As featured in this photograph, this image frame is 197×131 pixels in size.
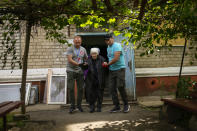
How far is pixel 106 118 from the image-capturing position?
4.70m

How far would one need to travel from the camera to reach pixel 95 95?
224 inches

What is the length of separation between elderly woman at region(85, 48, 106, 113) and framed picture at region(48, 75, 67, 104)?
2.01m

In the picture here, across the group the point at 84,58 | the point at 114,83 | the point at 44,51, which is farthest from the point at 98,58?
the point at 44,51

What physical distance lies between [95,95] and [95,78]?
46 cm

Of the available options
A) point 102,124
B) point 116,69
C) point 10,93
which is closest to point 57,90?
point 10,93

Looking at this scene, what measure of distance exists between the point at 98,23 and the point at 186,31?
155cm

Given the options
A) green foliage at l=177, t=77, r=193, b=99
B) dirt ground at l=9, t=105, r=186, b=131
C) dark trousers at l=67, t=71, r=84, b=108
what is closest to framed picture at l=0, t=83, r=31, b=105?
dark trousers at l=67, t=71, r=84, b=108

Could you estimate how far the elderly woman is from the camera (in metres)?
5.54

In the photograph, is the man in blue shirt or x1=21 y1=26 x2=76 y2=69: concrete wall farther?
x1=21 y1=26 x2=76 y2=69: concrete wall

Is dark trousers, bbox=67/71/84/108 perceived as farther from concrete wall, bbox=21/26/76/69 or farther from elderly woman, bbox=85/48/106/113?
concrete wall, bbox=21/26/76/69

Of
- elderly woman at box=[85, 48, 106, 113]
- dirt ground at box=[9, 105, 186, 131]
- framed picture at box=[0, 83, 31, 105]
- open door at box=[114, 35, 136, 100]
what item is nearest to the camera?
dirt ground at box=[9, 105, 186, 131]

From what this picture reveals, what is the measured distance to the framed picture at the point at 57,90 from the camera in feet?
24.3

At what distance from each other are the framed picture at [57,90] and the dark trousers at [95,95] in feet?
6.59

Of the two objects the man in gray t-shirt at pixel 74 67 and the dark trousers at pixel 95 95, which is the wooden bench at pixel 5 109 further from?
the dark trousers at pixel 95 95
